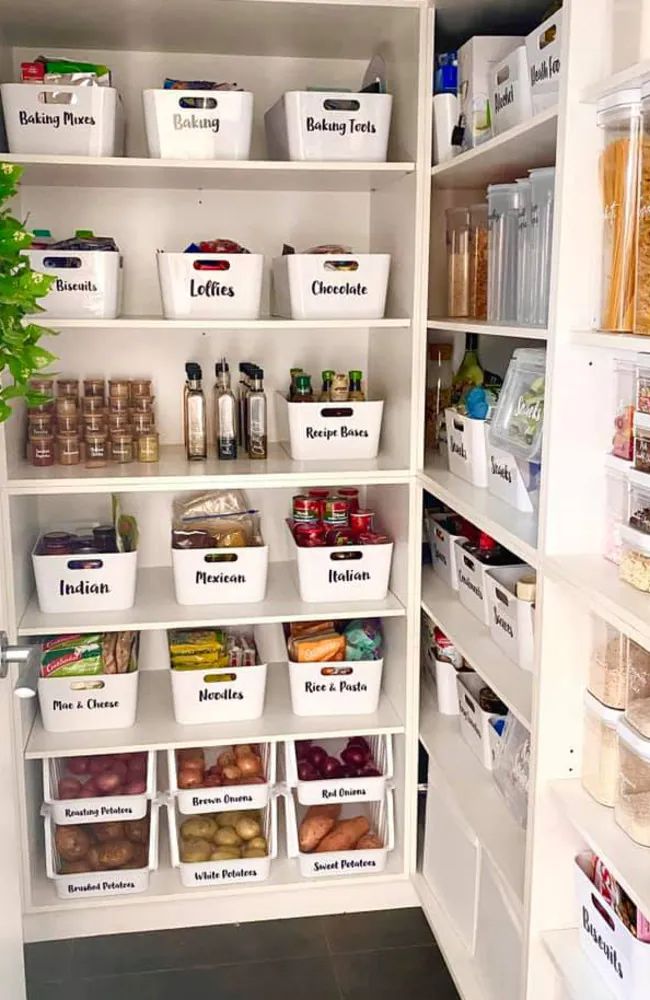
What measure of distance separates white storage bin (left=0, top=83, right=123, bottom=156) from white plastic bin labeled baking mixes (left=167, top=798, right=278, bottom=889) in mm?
1570

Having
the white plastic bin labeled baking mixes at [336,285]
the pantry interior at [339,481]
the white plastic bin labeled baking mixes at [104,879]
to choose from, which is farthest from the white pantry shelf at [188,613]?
the white plastic bin labeled baking mixes at [336,285]

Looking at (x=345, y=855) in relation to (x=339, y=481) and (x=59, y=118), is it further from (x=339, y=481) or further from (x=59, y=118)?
(x=59, y=118)

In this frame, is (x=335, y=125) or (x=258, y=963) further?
(x=258, y=963)

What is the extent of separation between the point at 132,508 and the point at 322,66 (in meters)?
1.25

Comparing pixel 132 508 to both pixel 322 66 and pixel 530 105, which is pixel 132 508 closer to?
pixel 322 66

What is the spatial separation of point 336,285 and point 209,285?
293 mm

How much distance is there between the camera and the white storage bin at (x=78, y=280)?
224cm

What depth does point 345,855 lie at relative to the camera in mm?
2561

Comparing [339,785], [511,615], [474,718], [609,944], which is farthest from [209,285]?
[609,944]

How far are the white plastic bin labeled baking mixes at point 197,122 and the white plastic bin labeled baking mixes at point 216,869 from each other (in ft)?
5.11

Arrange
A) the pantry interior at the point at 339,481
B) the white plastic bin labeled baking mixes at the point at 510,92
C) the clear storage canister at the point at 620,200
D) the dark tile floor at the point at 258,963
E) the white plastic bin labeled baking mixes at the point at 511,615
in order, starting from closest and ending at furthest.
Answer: the clear storage canister at the point at 620,200, the pantry interior at the point at 339,481, the white plastic bin labeled baking mixes at the point at 510,92, the white plastic bin labeled baking mixes at the point at 511,615, the dark tile floor at the point at 258,963

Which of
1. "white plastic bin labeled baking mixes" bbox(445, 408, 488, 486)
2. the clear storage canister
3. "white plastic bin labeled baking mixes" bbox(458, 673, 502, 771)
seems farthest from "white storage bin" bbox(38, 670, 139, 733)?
the clear storage canister

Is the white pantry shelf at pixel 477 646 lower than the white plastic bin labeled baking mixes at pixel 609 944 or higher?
higher

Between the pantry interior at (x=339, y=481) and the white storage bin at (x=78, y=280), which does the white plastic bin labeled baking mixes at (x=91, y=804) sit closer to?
the pantry interior at (x=339, y=481)
